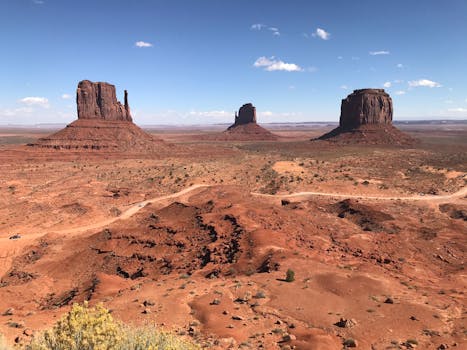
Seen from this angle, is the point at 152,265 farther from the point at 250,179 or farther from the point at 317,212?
the point at 250,179

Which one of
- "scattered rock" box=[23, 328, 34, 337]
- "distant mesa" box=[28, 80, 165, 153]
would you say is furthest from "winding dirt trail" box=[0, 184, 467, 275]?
"distant mesa" box=[28, 80, 165, 153]

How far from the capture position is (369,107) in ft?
458

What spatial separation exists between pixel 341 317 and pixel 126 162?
73494 mm

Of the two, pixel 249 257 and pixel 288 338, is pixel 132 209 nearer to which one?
pixel 249 257

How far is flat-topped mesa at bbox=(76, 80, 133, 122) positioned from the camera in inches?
4144

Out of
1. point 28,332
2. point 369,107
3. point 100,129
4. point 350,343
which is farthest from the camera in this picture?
point 369,107

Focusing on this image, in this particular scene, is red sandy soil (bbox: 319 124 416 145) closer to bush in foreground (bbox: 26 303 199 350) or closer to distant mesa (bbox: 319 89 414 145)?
distant mesa (bbox: 319 89 414 145)

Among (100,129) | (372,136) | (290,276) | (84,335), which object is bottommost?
(290,276)

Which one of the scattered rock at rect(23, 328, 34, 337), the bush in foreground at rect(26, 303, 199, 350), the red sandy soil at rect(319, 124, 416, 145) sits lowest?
the scattered rock at rect(23, 328, 34, 337)

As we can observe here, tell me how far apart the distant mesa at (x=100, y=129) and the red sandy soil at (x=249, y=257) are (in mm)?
39618

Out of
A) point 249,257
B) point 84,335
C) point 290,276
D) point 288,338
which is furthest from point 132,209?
point 84,335

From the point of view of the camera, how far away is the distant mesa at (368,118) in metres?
134

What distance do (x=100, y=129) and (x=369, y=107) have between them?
4346 inches

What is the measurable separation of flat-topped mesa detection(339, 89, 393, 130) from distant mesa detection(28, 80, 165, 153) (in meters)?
87.5
